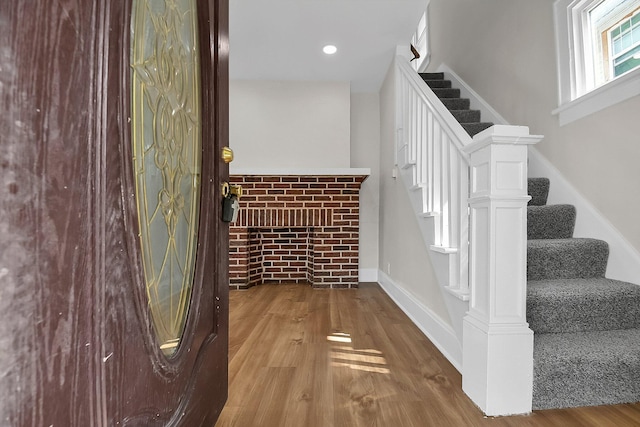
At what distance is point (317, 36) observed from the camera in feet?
9.37

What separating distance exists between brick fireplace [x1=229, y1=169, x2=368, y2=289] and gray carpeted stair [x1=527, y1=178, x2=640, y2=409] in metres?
1.88

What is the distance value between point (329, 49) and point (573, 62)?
190 cm

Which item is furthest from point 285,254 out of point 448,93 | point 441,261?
point 448,93

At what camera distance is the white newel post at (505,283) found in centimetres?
121

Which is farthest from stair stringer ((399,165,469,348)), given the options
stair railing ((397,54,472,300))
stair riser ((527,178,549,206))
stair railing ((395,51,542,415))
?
stair riser ((527,178,549,206))

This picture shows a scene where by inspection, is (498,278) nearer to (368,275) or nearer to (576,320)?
(576,320)

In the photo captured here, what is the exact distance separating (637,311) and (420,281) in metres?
1.08

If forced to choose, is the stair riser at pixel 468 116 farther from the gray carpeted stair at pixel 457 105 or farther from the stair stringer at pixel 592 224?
the stair stringer at pixel 592 224

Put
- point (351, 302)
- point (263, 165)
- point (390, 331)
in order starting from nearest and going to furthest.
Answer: point (390, 331)
point (351, 302)
point (263, 165)

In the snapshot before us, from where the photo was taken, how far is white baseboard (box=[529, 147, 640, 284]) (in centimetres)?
164

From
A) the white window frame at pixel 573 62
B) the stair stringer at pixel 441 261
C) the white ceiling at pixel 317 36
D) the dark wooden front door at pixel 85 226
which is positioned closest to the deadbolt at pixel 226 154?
the dark wooden front door at pixel 85 226

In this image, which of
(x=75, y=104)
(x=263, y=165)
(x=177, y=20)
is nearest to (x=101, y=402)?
(x=75, y=104)

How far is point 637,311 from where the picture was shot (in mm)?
1481

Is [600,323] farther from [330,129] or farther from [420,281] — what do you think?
[330,129]
